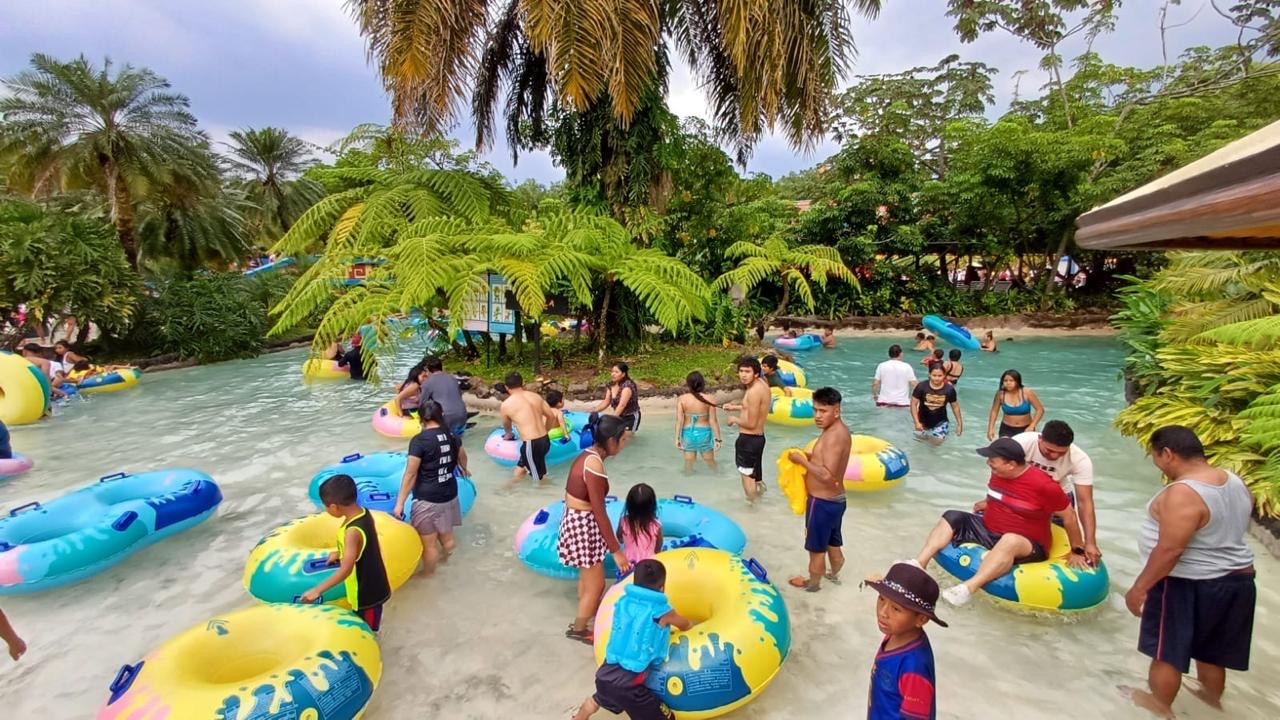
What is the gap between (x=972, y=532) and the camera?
4.54 m

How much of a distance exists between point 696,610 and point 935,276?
2239 cm

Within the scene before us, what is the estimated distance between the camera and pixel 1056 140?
18.7 metres

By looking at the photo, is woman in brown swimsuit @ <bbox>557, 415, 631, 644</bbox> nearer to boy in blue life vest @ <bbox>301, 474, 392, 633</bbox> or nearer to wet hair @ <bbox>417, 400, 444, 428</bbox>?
boy in blue life vest @ <bbox>301, 474, 392, 633</bbox>

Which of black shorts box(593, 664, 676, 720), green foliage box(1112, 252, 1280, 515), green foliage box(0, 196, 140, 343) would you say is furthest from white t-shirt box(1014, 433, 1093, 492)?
green foliage box(0, 196, 140, 343)

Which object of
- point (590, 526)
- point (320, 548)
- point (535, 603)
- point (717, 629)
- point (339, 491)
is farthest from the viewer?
point (320, 548)

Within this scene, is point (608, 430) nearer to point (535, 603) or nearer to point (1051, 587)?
point (535, 603)

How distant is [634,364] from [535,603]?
7.56 m

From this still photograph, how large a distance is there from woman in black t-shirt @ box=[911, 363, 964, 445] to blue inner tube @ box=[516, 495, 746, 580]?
435 cm

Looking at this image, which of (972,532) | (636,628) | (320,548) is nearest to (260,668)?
(320,548)

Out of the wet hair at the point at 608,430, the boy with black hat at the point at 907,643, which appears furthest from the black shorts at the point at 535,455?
the boy with black hat at the point at 907,643

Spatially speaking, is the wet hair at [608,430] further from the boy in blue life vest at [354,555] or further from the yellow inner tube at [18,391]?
the yellow inner tube at [18,391]

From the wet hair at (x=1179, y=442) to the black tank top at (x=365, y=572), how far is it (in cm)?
441

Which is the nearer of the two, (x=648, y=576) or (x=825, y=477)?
(x=648, y=576)

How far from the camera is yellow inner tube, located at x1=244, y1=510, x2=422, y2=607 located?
4.47 meters
